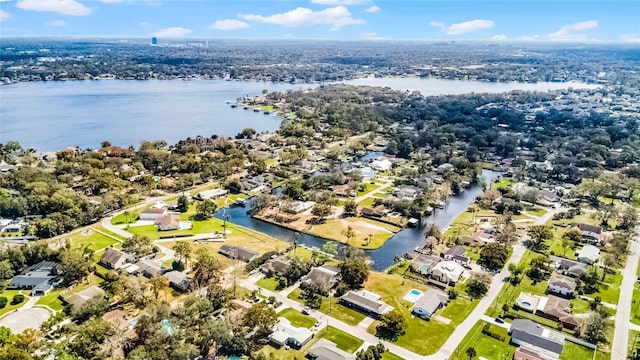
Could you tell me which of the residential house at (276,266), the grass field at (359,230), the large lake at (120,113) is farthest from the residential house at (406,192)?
the large lake at (120,113)

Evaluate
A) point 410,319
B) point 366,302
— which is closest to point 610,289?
point 410,319

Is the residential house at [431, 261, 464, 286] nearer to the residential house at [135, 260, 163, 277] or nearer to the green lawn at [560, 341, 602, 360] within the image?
the green lawn at [560, 341, 602, 360]

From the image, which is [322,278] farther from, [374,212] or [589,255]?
[589,255]

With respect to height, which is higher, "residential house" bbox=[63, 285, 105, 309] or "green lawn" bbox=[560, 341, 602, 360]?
"residential house" bbox=[63, 285, 105, 309]

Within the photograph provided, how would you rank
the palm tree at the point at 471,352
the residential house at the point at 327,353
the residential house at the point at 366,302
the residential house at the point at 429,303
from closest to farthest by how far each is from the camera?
the residential house at the point at 327,353 → the palm tree at the point at 471,352 → the residential house at the point at 429,303 → the residential house at the point at 366,302

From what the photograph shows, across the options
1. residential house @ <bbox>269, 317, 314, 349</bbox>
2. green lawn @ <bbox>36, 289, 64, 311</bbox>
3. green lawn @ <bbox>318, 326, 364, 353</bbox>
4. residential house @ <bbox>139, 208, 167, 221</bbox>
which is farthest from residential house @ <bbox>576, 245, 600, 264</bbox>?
green lawn @ <bbox>36, 289, 64, 311</bbox>

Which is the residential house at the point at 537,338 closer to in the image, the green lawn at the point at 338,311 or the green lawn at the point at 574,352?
the green lawn at the point at 574,352
